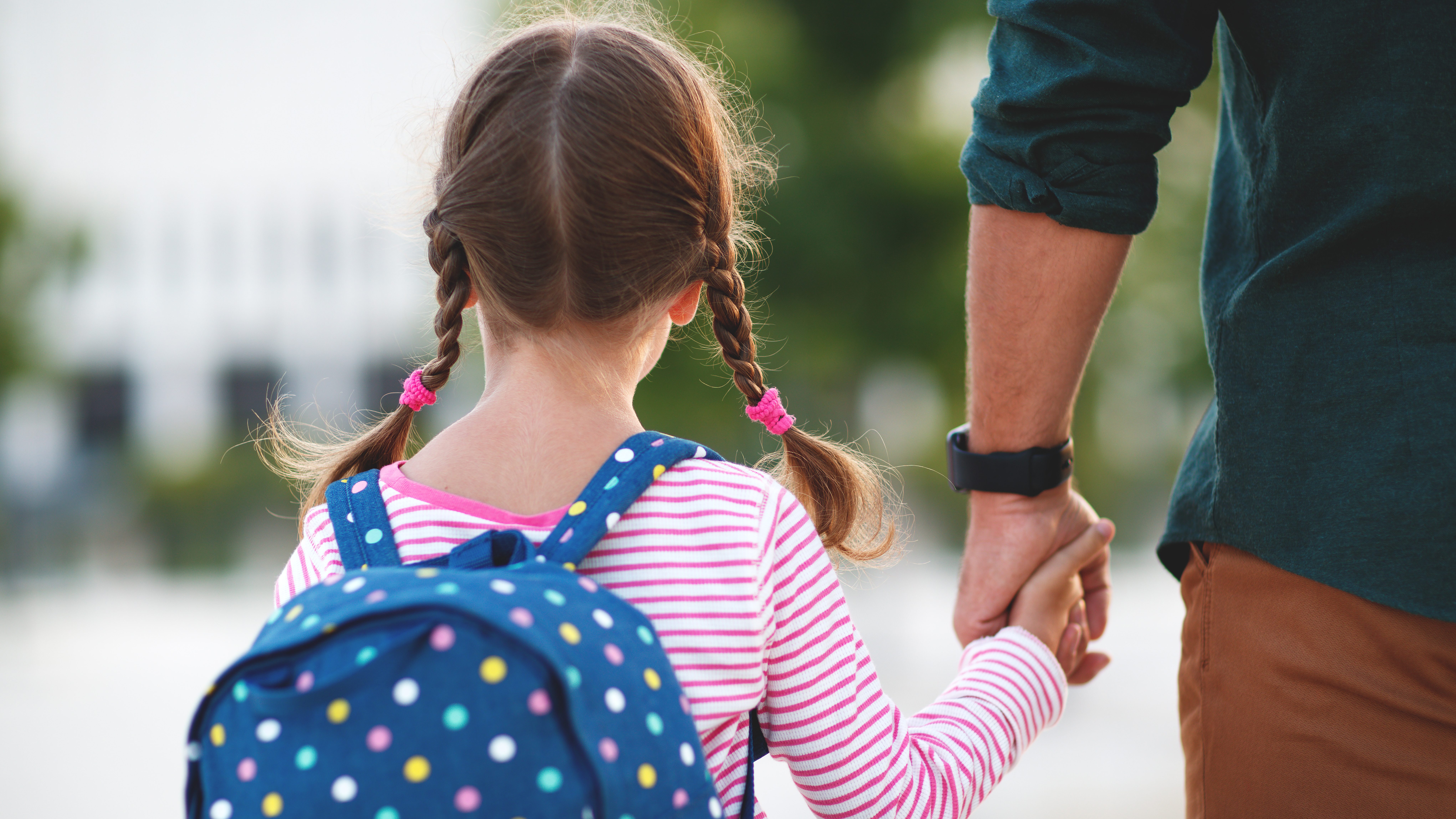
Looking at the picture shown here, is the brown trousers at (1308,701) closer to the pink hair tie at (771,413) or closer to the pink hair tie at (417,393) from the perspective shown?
the pink hair tie at (771,413)

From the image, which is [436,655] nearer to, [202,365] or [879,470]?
[879,470]

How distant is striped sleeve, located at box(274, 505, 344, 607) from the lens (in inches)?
50.6

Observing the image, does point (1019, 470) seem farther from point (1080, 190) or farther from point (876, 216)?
point (876, 216)

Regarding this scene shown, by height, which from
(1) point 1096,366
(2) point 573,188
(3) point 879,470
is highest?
(2) point 573,188

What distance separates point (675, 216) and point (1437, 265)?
3.15 feet

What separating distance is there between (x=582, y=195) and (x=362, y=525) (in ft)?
1.61

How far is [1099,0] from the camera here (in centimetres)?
150

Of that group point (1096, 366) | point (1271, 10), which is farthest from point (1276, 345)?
point (1096, 366)

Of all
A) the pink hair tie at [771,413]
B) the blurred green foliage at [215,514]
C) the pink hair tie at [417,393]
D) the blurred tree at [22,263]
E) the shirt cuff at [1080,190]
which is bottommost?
the blurred green foliage at [215,514]

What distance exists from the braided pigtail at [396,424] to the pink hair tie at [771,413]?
0.45m

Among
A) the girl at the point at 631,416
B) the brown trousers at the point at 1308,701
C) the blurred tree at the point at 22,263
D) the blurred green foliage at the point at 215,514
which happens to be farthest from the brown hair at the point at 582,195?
the blurred tree at the point at 22,263

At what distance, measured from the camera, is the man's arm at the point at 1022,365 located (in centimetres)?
170

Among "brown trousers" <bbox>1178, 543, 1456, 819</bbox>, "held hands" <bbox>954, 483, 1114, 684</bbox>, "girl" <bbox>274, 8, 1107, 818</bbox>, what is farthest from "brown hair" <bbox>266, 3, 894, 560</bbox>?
"brown trousers" <bbox>1178, 543, 1456, 819</bbox>

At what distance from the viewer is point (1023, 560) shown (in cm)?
188
